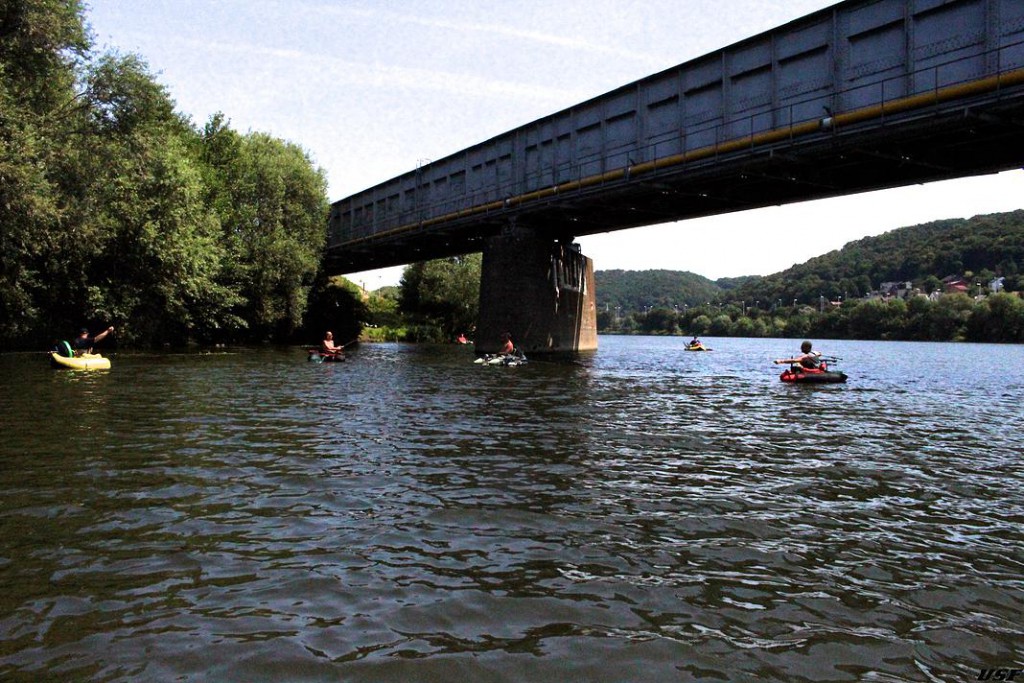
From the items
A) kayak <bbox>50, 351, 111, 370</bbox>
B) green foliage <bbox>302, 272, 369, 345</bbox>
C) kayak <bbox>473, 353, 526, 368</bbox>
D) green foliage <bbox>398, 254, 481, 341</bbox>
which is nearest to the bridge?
kayak <bbox>473, 353, 526, 368</bbox>

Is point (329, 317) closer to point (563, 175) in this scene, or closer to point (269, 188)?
point (269, 188)

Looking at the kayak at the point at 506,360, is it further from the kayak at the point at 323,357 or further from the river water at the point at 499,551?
the river water at the point at 499,551

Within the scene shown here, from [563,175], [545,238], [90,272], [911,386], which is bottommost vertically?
[911,386]

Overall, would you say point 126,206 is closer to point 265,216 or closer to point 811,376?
point 265,216

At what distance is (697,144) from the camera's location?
32.7 meters

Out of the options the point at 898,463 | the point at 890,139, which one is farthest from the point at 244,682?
the point at 890,139

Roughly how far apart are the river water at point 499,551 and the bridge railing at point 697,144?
15.7 metres

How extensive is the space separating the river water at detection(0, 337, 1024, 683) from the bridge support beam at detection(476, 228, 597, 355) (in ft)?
99.3

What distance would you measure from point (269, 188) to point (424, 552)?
48092 millimetres

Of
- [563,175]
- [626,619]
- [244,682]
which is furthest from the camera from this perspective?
[563,175]

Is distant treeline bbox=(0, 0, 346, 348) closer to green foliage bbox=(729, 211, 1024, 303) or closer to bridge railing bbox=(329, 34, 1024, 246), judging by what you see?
bridge railing bbox=(329, 34, 1024, 246)

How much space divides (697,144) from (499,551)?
30.4 m

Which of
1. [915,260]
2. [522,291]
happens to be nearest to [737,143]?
[522,291]

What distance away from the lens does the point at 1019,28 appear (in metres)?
22.0
